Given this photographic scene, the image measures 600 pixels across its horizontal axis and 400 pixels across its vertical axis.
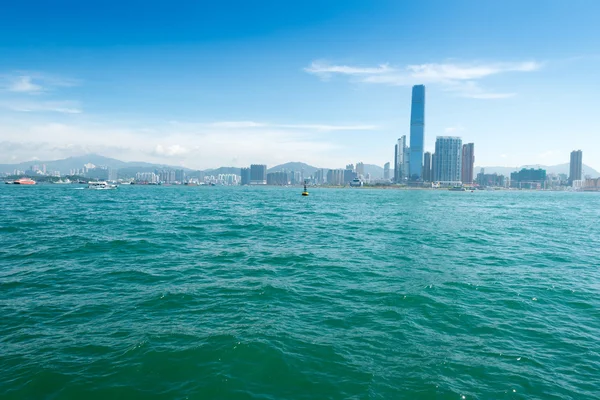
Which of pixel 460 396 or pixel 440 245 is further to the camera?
pixel 440 245

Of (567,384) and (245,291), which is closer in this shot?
(567,384)

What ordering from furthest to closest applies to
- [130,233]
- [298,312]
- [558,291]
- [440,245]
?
1. [130,233]
2. [440,245]
3. [558,291]
4. [298,312]

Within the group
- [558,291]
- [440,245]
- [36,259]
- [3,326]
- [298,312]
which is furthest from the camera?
[440,245]

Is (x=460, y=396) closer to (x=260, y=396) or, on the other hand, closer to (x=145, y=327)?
(x=260, y=396)

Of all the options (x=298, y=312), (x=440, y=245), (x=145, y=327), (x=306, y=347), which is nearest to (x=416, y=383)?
(x=306, y=347)

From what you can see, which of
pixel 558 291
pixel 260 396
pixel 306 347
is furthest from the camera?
pixel 558 291

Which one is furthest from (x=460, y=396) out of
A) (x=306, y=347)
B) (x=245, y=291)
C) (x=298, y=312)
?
(x=245, y=291)

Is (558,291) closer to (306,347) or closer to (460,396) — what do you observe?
(460,396)

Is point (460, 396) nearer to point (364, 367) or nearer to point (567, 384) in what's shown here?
point (364, 367)

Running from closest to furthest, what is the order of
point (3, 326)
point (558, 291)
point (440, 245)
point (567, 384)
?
1. point (567, 384)
2. point (3, 326)
3. point (558, 291)
4. point (440, 245)
